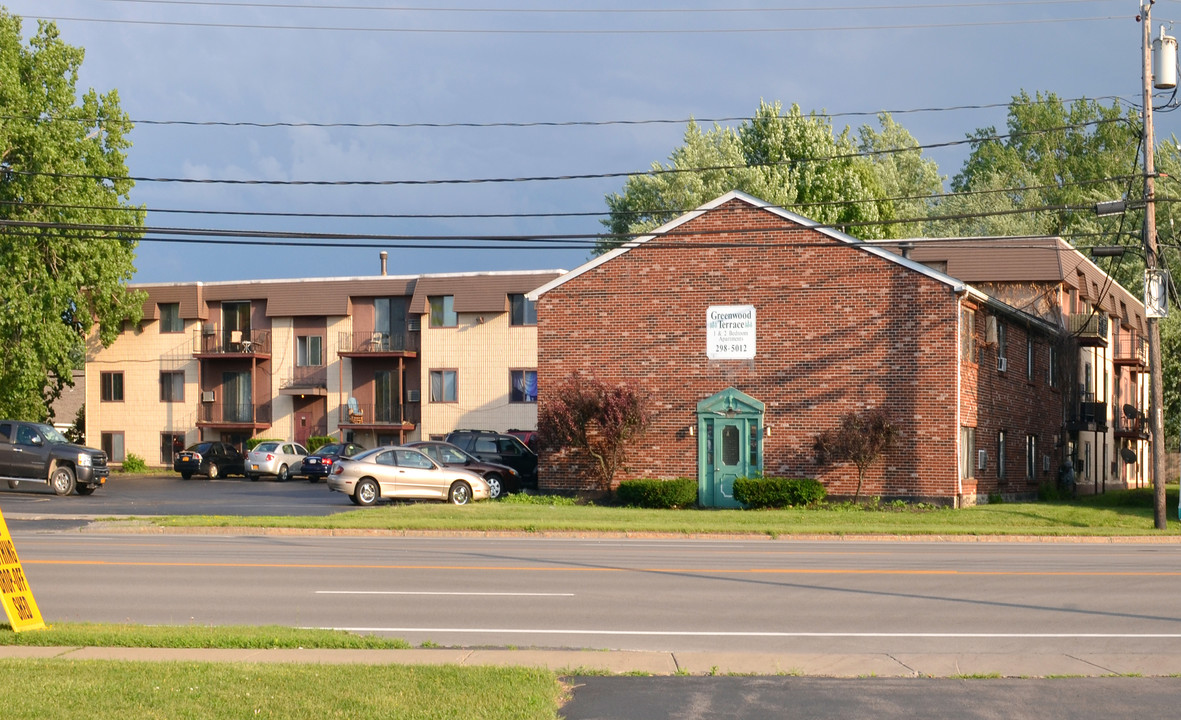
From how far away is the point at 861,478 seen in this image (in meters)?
31.8

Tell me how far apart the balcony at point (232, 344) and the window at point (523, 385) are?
39.9ft

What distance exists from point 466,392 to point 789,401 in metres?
24.9

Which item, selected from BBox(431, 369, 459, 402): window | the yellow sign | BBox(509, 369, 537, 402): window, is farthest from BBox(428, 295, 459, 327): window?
the yellow sign

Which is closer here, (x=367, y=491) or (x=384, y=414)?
(x=367, y=491)

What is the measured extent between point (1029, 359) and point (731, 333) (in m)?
11.9

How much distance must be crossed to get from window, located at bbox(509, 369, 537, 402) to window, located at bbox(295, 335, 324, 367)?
9.60 metres

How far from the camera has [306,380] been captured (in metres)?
58.0

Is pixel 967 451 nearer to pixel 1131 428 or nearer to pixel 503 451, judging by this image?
pixel 503 451

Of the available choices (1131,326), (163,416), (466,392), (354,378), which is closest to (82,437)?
(163,416)

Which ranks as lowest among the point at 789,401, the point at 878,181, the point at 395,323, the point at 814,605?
the point at 814,605

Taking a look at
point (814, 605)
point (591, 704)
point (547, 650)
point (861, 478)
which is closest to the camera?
point (591, 704)

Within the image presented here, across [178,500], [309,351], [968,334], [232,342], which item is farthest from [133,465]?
[968,334]

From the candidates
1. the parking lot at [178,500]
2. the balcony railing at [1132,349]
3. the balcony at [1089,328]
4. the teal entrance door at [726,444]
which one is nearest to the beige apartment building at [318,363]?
the parking lot at [178,500]

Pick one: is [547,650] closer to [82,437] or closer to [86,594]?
[86,594]
